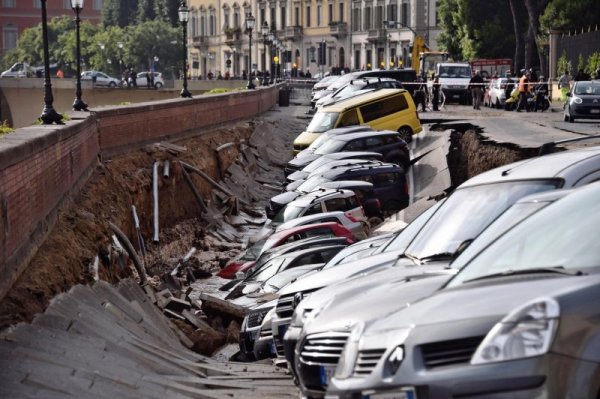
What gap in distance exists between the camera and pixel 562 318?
6.49 meters

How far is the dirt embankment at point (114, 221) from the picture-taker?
15.5 m

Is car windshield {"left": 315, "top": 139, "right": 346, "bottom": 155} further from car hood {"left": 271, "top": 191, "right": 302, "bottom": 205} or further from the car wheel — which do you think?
the car wheel

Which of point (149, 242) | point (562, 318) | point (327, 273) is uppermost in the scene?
point (562, 318)

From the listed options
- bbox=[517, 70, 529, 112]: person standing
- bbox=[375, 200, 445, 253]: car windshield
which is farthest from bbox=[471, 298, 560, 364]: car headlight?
bbox=[517, 70, 529, 112]: person standing

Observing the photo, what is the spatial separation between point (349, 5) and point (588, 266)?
115m

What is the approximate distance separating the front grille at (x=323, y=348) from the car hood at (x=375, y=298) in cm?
4

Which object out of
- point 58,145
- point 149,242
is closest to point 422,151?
point 149,242

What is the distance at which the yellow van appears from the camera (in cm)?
4066

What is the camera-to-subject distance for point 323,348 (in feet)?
27.6

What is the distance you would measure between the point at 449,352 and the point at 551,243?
1.06 meters

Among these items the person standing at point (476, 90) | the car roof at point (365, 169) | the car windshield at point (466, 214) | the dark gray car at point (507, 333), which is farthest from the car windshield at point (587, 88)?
the dark gray car at point (507, 333)

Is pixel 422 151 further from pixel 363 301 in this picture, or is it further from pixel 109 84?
pixel 109 84

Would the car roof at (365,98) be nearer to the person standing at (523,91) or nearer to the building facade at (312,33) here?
the person standing at (523,91)

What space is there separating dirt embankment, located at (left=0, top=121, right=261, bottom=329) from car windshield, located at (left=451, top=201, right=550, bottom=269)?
5350 millimetres
